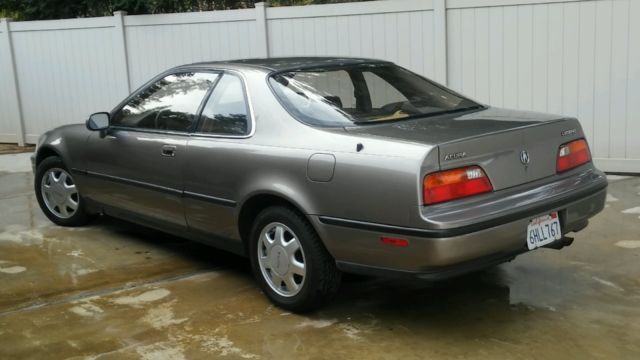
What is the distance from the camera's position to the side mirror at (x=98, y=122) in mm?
5652

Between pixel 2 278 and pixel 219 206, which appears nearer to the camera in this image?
pixel 219 206

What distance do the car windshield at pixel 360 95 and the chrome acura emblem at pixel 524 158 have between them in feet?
2.31

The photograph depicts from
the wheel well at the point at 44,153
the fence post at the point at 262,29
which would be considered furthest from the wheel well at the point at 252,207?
the fence post at the point at 262,29

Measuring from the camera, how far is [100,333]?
162 inches

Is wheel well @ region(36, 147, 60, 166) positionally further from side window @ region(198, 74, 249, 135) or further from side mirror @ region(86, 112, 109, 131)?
side window @ region(198, 74, 249, 135)

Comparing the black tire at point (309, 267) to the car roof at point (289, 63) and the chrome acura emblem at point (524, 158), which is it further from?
the chrome acura emblem at point (524, 158)

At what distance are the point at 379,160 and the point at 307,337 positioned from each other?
1.05 meters

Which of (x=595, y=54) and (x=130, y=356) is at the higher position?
(x=595, y=54)

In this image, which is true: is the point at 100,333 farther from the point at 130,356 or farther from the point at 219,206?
the point at 219,206

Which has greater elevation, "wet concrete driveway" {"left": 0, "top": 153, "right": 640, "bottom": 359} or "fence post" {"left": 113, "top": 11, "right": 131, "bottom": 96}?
"fence post" {"left": 113, "top": 11, "right": 131, "bottom": 96}

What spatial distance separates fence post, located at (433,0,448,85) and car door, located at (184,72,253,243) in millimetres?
3873

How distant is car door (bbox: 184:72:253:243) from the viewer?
14.9 feet

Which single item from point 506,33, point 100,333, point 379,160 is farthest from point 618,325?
point 506,33

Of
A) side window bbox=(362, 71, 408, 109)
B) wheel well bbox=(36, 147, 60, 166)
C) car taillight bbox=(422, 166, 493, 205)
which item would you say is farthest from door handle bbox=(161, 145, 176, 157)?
car taillight bbox=(422, 166, 493, 205)
